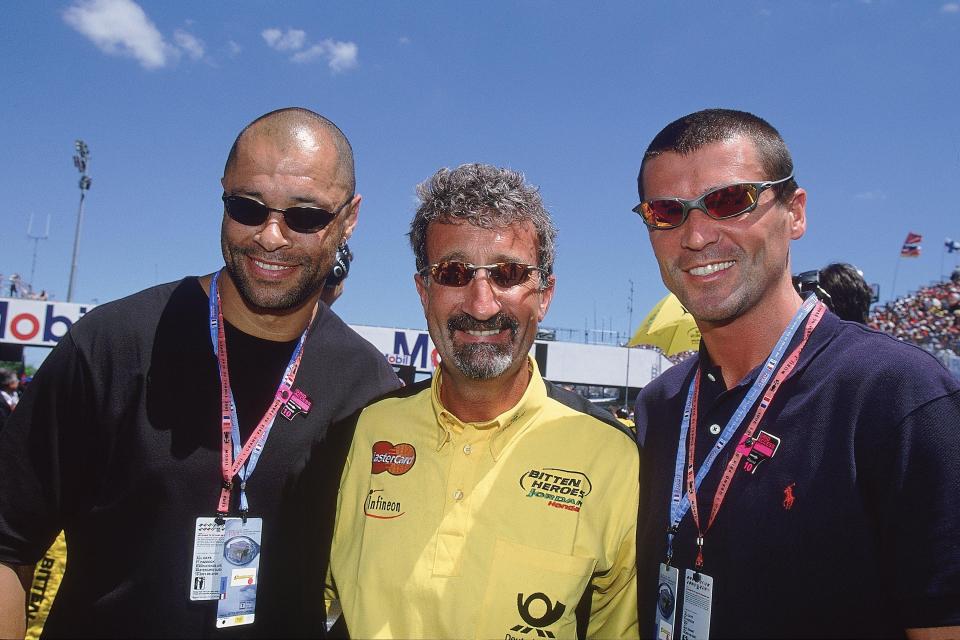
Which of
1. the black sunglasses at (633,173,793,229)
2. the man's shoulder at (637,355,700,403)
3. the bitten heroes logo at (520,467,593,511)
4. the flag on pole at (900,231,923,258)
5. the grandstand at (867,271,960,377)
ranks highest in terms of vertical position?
the flag on pole at (900,231,923,258)

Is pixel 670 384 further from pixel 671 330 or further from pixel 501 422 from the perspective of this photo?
pixel 671 330

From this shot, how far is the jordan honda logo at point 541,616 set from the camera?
2268mm

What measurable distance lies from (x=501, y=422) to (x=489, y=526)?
1.39 ft

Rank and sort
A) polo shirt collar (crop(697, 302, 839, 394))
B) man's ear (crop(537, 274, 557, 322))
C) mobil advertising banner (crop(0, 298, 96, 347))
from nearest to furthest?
polo shirt collar (crop(697, 302, 839, 394)) < man's ear (crop(537, 274, 557, 322)) < mobil advertising banner (crop(0, 298, 96, 347))

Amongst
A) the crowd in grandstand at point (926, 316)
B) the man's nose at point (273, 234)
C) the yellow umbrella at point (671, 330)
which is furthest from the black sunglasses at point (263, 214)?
the crowd in grandstand at point (926, 316)

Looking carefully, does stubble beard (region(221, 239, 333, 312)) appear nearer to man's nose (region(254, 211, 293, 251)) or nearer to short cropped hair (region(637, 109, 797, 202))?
man's nose (region(254, 211, 293, 251))

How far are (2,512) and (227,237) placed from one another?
133 cm

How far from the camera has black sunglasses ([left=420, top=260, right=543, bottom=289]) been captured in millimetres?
2697

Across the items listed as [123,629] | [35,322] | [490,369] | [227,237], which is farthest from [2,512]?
[35,322]

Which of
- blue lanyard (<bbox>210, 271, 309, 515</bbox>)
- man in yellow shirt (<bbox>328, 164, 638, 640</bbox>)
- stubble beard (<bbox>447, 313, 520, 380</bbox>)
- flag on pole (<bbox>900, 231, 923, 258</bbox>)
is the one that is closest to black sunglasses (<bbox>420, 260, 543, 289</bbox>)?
man in yellow shirt (<bbox>328, 164, 638, 640</bbox>)

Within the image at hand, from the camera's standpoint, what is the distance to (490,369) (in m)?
2.61

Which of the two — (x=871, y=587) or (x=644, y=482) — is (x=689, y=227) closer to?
(x=644, y=482)

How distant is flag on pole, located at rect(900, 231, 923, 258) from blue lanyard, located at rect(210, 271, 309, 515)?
5115 centimetres

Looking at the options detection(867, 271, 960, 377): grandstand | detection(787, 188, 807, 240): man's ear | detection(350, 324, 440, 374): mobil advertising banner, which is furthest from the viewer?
detection(867, 271, 960, 377): grandstand
